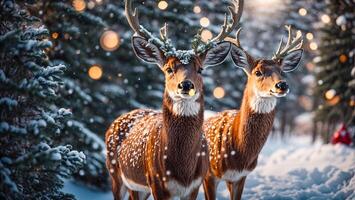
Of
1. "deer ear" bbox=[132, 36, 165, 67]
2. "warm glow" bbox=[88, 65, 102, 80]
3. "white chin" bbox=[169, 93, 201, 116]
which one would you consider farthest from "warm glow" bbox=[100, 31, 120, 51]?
"white chin" bbox=[169, 93, 201, 116]

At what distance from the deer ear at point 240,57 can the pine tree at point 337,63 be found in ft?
26.8

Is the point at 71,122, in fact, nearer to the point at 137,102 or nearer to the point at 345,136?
the point at 137,102

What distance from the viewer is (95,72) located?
12062mm

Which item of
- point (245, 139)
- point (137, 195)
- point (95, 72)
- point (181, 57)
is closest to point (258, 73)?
point (245, 139)

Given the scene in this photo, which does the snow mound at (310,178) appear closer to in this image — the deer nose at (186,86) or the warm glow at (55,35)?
the deer nose at (186,86)

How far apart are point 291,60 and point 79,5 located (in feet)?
17.7

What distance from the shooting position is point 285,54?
24.1 feet

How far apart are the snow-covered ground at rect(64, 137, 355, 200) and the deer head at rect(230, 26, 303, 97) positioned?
2.56 metres

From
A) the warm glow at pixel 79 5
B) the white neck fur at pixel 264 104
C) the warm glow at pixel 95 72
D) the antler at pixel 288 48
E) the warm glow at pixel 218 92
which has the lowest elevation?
the warm glow at pixel 218 92

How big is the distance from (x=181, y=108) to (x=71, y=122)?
15.4 ft

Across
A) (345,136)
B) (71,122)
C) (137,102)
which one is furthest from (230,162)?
(345,136)

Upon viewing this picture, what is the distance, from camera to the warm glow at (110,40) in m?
12.5

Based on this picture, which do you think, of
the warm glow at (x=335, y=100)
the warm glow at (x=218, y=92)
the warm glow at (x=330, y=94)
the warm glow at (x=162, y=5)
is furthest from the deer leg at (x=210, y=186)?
the warm glow at (x=218, y=92)

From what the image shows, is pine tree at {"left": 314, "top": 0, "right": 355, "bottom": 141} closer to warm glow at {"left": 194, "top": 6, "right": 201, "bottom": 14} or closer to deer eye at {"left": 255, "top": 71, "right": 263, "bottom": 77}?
warm glow at {"left": 194, "top": 6, "right": 201, "bottom": 14}
